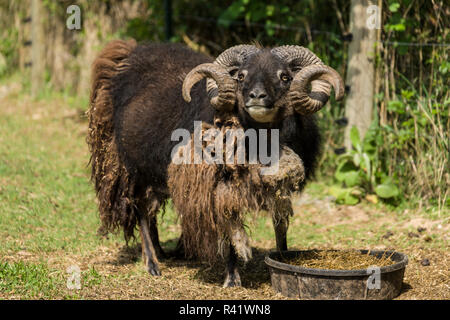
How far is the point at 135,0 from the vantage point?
1096cm

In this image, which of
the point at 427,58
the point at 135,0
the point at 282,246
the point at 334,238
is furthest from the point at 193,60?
the point at 135,0

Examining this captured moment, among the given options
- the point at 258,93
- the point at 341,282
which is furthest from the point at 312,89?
the point at 341,282

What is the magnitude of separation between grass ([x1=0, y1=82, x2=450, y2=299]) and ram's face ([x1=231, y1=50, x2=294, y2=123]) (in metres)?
1.01

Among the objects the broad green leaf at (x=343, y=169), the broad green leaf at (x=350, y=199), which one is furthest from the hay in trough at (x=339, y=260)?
the broad green leaf at (x=343, y=169)

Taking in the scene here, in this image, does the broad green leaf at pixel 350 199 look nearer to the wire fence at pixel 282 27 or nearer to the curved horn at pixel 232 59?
the wire fence at pixel 282 27

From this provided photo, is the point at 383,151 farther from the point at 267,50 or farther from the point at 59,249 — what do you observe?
the point at 59,249

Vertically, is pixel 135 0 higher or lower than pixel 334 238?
higher

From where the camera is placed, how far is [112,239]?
263 inches

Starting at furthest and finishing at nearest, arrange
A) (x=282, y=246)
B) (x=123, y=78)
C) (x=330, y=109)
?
(x=330, y=109), (x=123, y=78), (x=282, y=246)

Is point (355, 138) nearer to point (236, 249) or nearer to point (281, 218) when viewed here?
point (281, 218)

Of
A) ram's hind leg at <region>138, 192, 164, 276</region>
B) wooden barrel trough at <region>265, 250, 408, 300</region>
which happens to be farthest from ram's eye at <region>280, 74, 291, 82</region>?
ram's hind leg at <region>138, 192, 164, 276</region>

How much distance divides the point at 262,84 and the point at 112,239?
9.09 ft

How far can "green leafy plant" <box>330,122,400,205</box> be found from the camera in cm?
717

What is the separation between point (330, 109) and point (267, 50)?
3.24 meters
